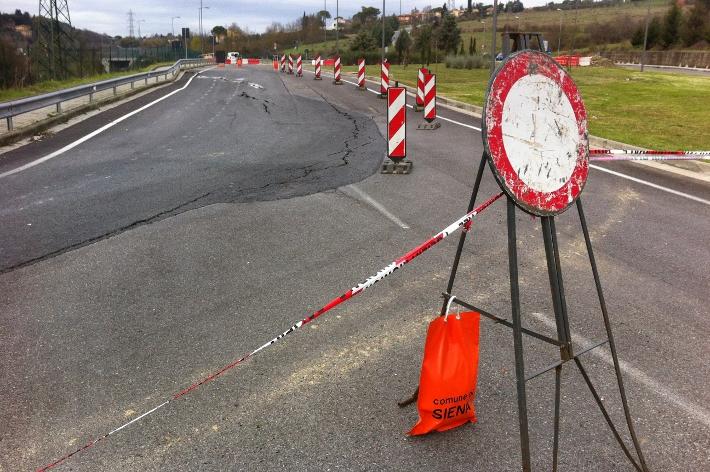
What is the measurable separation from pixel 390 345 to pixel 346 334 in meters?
0.35

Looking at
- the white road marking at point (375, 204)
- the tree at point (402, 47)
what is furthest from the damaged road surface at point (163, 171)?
the tree at point (402, 47)

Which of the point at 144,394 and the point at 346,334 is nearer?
the point at 144,394

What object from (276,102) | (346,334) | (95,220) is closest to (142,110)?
(276,102)

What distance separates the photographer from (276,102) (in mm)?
21672

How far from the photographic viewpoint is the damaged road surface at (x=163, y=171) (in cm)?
691

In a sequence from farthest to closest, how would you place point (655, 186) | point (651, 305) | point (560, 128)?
point (655, 186) → point (651, 305) → point (560, 128)

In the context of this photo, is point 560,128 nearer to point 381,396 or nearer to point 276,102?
point 381,396

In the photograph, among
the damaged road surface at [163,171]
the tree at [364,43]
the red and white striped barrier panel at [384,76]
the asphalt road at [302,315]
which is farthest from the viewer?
the tree at [364,43]

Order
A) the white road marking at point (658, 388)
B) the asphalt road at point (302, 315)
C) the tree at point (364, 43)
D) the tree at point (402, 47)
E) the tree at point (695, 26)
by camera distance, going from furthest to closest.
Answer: the tree at point (364, 43), the tree at point (695, 26), the tree at point (402, 47), the white road marking at point (658, 388), the asphalt road at point (302, 315)

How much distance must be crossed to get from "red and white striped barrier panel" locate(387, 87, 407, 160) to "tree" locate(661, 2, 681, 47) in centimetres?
7222

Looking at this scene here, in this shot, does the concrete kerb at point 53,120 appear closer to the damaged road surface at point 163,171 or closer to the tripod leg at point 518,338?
the damaged road surface at point 163,171

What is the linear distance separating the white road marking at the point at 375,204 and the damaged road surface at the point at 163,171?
0.39 meters

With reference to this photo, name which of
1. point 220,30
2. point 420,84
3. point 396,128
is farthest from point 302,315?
point 220,30

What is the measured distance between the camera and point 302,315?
463 cm
